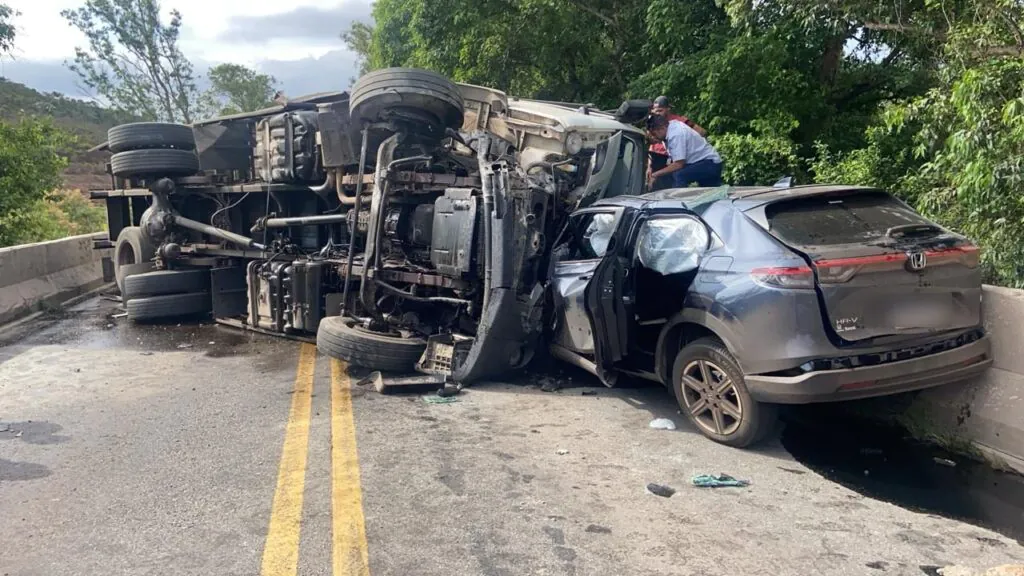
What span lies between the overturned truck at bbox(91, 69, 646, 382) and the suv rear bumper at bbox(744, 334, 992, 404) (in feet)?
7.71

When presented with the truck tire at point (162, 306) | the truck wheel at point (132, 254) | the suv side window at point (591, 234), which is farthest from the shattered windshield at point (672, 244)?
the truck wheel at point (132, 254)

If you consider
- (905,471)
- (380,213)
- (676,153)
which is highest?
(676,153)

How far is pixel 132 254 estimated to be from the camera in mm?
11023

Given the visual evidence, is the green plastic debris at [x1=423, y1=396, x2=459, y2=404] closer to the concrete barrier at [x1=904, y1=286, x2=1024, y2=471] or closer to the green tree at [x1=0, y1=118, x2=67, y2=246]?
the concrete barrier at [x1=904, y1=286, x2=1024, y2=471]

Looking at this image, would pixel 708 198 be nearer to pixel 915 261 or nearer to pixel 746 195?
pixel 746 195

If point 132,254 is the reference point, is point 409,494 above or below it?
below

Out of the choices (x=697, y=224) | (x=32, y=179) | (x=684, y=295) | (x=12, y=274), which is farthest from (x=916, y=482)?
(x=32, y=179)

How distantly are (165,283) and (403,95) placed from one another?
475 centimetres

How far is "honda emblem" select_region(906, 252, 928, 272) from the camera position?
14.2ft

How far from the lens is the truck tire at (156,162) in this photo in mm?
9953

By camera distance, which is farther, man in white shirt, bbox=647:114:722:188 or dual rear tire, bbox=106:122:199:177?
Result: dual rear tire, bbox=106:122:199:177

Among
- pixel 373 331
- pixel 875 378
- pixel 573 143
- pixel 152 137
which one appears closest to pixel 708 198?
pixel 875 378

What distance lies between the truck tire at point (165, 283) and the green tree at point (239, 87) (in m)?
43.5

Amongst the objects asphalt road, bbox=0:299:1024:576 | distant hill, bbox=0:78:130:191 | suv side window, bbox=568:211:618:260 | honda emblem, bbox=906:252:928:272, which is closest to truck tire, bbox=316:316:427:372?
asphalt road, bbox=0:299:1024:576
